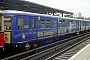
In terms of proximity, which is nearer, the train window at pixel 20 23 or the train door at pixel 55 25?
the train window at pixel 20 23

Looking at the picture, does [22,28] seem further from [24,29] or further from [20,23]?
[20,23]

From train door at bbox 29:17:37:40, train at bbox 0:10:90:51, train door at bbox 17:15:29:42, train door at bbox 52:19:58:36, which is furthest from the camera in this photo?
train door at bbox 52:19:58:36

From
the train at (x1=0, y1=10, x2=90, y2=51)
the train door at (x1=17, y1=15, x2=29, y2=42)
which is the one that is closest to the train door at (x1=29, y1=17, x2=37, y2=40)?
the train at (x1=0, y1=10, x2=90, y2=51)

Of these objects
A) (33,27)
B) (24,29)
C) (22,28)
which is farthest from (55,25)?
(22,28)

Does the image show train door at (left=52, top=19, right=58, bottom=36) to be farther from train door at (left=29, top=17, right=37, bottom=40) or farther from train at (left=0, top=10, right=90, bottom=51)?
train door at (left=29, top=17, right=37, bottom=40)

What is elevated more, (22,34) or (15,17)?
(15,17)

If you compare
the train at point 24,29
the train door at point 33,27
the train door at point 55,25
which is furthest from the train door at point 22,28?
the train door at point 55,25

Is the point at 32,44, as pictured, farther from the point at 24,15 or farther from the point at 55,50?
the point at 24,15

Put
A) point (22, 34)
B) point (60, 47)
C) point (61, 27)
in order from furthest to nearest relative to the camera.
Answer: point (61, 27)
point (60, 47)
point (22, 34)

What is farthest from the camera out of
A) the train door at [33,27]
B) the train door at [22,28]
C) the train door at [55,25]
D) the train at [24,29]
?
the train door at [55,25]

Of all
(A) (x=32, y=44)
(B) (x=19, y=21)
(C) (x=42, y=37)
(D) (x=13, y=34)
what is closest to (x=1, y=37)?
(D) (x=13, y=34)

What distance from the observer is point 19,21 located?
1323 centimetres

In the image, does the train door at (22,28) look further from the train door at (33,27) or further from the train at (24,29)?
the train door at (33,27)

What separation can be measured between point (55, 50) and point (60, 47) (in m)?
1.17
